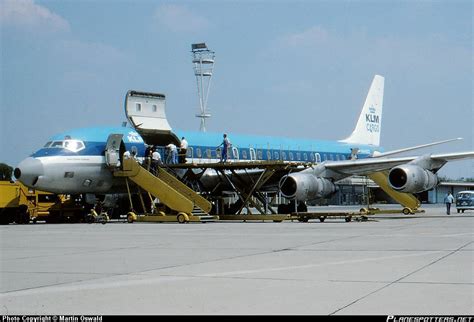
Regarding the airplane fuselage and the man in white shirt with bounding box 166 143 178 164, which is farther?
the man in white shirt with bounding box 166 143 178 164

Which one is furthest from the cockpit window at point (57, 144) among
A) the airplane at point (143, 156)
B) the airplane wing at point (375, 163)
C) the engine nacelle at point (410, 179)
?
the engine nacelle at point (410, 179)

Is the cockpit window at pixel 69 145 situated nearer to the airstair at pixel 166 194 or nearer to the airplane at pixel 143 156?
the airplane at pixel 143 156

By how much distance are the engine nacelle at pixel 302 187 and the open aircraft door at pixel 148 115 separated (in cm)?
515

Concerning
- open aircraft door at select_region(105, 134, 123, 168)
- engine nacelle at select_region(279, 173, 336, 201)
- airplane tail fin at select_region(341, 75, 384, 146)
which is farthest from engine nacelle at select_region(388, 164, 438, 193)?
airplane tail fin at select_region(341, 75, 384, 146)

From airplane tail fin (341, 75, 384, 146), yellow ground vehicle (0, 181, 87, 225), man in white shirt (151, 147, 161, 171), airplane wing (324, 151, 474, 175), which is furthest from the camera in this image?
airplane tail fin (341, 75, 384, 146)

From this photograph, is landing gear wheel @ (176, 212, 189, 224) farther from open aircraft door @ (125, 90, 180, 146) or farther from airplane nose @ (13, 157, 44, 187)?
airplane nose @ (13, 157, 44, 187)

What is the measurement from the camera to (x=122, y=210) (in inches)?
1244

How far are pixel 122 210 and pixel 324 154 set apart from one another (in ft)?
38.4

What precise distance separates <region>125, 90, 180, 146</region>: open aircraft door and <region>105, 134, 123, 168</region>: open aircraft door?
1171 mm

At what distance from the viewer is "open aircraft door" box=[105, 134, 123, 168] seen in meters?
25.7

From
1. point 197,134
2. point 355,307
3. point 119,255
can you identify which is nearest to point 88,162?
point 197,134

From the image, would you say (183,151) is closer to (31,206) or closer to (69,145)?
(69,145)

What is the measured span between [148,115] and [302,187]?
22.2 feet

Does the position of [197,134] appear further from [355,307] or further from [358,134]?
[355,307]
